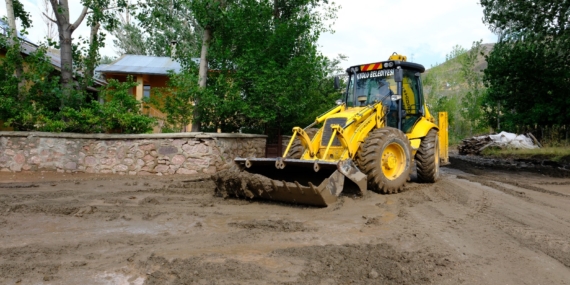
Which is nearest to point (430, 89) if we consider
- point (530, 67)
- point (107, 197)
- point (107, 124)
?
point (530, 67)

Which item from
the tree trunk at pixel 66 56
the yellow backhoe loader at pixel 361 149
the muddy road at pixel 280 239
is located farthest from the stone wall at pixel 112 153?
the yellow backhoe loader at pixel 361 149

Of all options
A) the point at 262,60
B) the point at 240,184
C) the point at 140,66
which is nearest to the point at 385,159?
the point at 240,184

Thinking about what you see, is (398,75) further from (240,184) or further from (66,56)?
(66,56)

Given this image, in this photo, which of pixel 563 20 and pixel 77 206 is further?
pixel 563 20

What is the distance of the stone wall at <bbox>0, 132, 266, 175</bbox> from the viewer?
38.1ft

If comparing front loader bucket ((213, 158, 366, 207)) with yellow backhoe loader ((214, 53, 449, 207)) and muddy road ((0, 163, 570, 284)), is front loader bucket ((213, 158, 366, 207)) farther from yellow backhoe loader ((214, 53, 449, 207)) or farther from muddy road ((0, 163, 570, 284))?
muddy road ((0, 163, 570, 284))

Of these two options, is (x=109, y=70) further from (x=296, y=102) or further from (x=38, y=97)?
(x=296, y=102)

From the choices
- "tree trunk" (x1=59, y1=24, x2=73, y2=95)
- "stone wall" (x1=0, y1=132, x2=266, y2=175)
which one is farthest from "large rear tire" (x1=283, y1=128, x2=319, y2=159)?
"tree trunk" (x1=59, y1=24, x2=73, y2=95)

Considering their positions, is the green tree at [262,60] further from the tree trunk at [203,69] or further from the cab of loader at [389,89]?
the cab of loader at [389,89]

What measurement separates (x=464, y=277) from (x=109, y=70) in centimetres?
2253

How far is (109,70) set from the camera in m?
23.1

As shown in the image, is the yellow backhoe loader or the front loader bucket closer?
the front loader bucket

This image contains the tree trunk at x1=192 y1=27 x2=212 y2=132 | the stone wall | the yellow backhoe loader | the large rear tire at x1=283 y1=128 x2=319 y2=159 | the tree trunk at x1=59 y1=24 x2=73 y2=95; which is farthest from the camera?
the tree trunk at x1=192 y1=27 x2=212 y2=132

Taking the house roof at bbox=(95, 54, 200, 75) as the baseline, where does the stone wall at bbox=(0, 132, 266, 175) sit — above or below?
below
